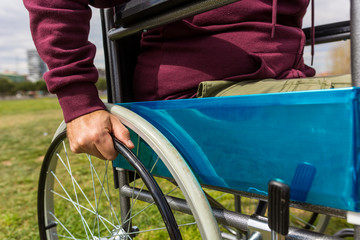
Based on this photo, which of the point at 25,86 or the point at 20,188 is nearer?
the point at 20,188

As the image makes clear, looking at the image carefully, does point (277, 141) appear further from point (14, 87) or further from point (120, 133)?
point (14, 87)

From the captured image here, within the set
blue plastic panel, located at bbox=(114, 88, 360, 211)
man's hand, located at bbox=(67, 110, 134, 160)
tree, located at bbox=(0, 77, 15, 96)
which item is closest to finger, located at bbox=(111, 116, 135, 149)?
man's hand, located at bbox=(67, 110, 134, 160)

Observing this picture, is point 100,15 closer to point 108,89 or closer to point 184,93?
point 108,89

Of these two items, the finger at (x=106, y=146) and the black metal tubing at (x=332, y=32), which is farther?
the black metal tubing at (x=332, y=32)

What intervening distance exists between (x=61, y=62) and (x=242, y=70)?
1.54 ft

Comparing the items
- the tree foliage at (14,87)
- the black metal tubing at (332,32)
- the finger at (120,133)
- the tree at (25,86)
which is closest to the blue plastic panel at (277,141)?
A: the finger at (120,133)

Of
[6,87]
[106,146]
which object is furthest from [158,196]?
[6,87]

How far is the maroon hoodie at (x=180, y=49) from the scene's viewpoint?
718mm

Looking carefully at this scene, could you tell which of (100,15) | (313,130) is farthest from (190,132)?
(100,15)

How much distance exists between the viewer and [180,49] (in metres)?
0.84

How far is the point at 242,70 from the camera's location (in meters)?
0.83

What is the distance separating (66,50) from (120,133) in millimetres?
237

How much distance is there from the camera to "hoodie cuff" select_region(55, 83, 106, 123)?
731mm

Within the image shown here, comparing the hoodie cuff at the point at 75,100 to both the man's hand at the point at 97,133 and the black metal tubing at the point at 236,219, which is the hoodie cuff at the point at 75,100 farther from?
the black metal tubing at the point at 236,219
